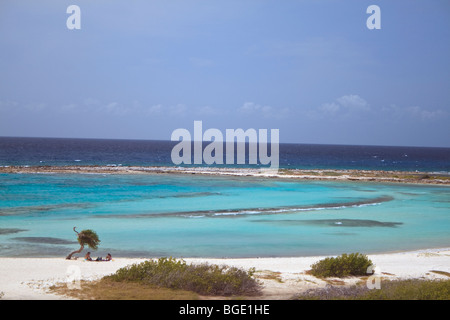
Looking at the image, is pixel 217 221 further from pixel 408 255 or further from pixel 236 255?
pixel 408 255

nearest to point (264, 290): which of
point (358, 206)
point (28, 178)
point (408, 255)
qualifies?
point (408, 255)

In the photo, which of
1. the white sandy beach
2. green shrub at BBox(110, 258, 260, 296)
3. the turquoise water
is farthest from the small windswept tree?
green shrub at BBox(110, 258, 260, 296)

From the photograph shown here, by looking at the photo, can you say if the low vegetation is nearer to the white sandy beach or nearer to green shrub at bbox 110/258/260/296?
the white sandy beach

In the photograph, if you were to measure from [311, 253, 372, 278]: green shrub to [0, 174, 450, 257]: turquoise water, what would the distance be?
459cm

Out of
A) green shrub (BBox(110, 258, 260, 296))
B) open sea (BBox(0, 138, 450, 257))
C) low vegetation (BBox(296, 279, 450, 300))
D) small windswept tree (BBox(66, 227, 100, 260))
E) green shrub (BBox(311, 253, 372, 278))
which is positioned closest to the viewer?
low vegetation (BBox(296, 279, 450, 300))

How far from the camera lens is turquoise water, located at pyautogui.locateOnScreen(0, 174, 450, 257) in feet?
59.4

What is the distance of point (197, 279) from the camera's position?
32.6 feet

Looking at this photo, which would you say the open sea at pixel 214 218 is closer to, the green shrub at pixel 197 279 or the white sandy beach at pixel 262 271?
the white sandy beach at pixel 262 271

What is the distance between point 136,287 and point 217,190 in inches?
1218

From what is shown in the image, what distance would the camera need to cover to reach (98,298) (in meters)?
9.17

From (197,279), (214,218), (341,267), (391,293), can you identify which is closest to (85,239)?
(197,279)

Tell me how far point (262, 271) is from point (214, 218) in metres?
13.4

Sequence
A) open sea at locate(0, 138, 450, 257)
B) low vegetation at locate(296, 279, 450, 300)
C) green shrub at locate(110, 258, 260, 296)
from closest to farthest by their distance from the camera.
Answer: low vegetation at locate(296, 279, 450, 300), green shrub at locate(110, 258, 260, 296), open sea at locate(0, 138, 450, 257)

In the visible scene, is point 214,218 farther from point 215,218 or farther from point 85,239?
point 85,239
